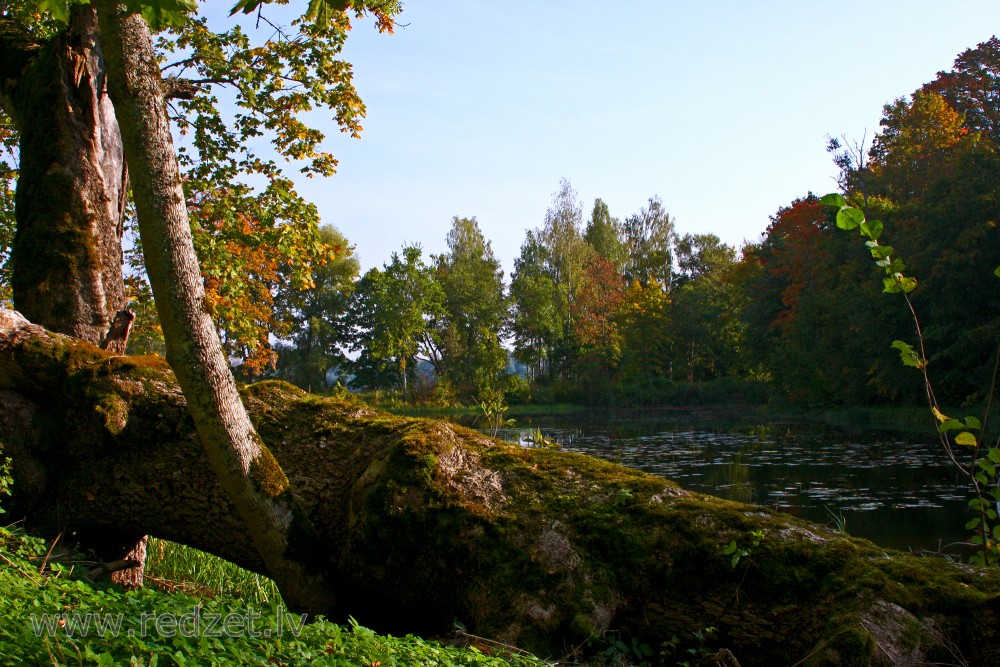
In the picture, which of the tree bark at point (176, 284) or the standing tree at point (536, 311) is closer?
the tree bark at point (176, 284)

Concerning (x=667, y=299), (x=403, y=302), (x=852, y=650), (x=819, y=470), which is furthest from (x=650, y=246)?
(x=852, y=650)

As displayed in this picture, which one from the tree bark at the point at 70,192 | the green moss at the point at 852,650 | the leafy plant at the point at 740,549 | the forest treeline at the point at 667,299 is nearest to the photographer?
the green moss at the point at 852,650

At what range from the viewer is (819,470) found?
1623cm

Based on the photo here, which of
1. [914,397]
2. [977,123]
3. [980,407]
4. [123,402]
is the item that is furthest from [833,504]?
[977,123]

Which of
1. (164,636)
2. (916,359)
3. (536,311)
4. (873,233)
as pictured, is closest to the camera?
(164,636)

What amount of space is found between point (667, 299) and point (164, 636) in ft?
172

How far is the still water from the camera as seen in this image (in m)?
10.9

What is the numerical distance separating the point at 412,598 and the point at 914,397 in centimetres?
2834

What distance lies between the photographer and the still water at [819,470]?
1088cm

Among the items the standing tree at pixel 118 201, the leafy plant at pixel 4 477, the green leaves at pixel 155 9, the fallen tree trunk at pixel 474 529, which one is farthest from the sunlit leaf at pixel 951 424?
the leafy plant at pixel 4 477

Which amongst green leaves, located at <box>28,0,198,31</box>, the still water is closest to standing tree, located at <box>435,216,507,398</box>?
the still water

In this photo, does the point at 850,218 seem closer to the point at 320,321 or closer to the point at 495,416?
the point at 495,416

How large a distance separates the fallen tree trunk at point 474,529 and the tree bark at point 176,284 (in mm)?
373

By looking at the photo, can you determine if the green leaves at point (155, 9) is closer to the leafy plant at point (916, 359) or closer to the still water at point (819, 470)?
the leafy plant at point (916, 359)
